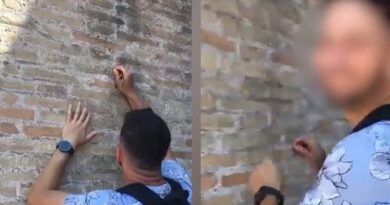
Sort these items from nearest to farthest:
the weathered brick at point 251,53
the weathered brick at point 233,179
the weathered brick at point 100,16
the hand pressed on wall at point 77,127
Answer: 1. the weathered brick at point 233,179
2. the weathered brick at point 251,53
3. the hand pressed on wall at point 77,127
4. the weathered brick at point 100,16

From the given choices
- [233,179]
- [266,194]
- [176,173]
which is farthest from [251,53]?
[176,173]

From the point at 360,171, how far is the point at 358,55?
23cm

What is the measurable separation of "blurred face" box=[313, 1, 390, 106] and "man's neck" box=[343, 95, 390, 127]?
17 mm

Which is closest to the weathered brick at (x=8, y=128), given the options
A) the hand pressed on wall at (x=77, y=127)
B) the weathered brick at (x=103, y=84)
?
the hand pressed on wall at (x=77, y=127)

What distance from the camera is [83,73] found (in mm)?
3158

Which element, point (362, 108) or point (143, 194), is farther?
point (143, 194)

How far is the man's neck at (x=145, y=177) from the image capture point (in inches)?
113

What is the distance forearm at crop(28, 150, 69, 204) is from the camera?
9.36ft

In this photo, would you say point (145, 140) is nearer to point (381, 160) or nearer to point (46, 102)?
point (46, 102)

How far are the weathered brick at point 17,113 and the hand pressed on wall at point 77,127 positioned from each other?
0.59 feet

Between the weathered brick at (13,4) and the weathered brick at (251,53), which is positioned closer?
the weathered brick at (251,53)

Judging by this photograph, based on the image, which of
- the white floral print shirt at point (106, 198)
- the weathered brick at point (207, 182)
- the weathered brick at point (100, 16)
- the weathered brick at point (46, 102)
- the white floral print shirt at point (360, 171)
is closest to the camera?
the white floral print shirt at point (360, 171)

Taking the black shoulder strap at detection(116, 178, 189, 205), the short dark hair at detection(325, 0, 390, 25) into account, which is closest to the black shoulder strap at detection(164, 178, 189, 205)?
the black shoulder strap at detection(116, 178, 189, 205)

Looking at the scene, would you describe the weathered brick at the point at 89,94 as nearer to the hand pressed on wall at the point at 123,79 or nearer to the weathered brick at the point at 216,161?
the hand pressed on wall at the point at 123,79
